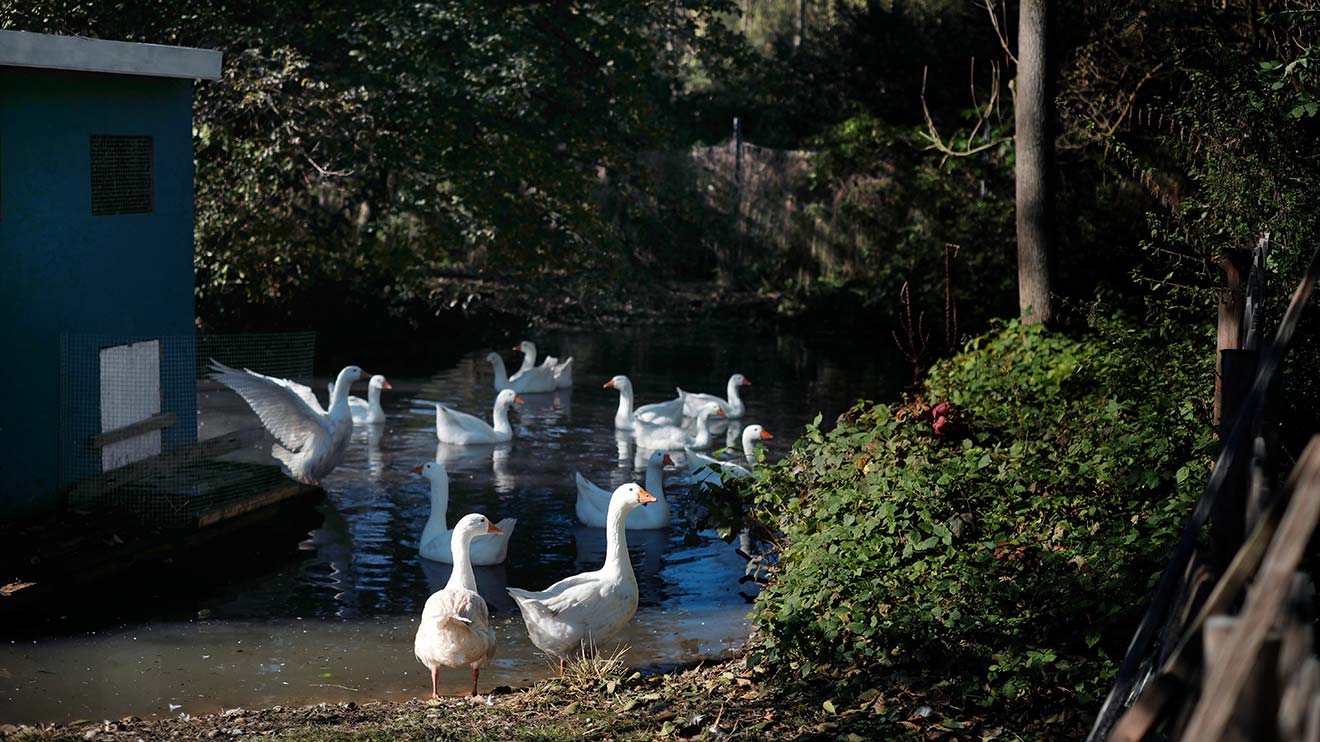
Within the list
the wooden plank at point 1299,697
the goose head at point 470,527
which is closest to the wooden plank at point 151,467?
the goose head at point 470,527

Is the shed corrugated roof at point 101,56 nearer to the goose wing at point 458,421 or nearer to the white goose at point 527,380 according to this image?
the goose wing at point 458,421

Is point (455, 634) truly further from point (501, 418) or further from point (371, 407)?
point (371, 407)

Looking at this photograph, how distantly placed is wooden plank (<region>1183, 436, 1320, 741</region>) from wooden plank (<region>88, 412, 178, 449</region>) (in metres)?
10.9

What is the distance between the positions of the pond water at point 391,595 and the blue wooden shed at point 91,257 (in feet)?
6.72

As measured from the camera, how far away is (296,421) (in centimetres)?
1248

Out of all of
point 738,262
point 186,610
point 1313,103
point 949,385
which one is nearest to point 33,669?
point 186,610

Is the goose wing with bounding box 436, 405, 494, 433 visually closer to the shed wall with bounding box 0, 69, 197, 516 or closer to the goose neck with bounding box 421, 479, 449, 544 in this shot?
the shed wall with bounding box 0, 69, 197, 516

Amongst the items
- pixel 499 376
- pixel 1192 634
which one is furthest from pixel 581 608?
pixel 499 376

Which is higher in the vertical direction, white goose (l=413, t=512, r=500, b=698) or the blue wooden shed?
the blue wooden shed

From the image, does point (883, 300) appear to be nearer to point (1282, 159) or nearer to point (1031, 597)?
point (1282, 159)

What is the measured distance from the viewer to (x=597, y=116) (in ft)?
74.4

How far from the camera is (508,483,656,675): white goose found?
834 centimetres

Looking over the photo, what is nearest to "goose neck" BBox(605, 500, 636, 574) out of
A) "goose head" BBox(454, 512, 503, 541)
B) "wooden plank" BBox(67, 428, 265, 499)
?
"goose head" BBox(454, 512, 503, 541)

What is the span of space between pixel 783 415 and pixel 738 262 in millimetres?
11715
